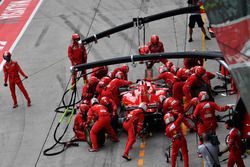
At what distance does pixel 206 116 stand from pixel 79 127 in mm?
3655

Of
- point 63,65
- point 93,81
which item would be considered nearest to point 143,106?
point 93,81

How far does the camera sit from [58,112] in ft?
A: 65.9

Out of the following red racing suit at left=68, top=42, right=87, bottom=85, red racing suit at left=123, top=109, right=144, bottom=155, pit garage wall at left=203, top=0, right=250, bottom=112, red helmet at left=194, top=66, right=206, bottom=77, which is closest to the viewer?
pit garage wall at left=203, top=0, right=250, bottom=112

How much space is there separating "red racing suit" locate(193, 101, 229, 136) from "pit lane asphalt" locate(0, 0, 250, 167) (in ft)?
2.76

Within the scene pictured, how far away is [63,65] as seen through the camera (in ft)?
79.0

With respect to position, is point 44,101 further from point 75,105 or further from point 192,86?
point 192,86

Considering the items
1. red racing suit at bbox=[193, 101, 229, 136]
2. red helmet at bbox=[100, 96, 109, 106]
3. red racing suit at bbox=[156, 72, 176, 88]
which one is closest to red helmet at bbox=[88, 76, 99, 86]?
red helmet at bbox=[100, 96, 109, 106]

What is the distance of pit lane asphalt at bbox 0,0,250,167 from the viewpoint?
56.3 ft

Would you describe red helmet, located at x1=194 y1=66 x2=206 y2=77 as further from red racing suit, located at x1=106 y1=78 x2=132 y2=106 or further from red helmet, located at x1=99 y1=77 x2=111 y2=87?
red helmet, located at x1=99 y1=77 x2=111 y2=87

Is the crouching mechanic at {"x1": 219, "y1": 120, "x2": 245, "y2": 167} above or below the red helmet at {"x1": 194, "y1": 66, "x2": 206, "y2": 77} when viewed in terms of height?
below

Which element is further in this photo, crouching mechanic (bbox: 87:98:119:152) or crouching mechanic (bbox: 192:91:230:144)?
crouching mechanic (bbox: 87:98:119:152)

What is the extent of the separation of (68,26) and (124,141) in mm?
11416

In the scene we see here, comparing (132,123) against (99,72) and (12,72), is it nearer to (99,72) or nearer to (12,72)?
(99,72)

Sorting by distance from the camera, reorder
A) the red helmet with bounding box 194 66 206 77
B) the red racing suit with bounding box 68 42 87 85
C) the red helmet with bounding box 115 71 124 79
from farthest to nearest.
→ the red racing suit with bounding box 68 42 87 85, the red helmet with bounding box 115 71 124 79, the red helmet with bounding box 194 66 206 77
